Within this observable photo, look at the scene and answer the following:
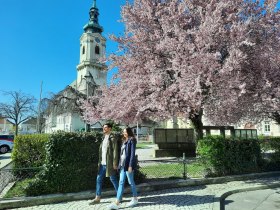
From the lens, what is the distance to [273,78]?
37.1 ft

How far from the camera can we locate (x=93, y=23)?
77438mm

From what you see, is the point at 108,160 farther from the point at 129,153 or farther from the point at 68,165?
the point at 68,165

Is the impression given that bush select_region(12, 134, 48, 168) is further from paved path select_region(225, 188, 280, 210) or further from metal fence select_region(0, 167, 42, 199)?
paved path select_region(225, 188, 280, 210)

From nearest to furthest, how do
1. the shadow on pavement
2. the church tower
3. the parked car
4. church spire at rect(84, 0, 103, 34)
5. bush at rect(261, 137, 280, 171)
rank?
the shadow on pavement
bush at rect(261, 137, 280, 171)
the parked car
the church tower
church spire at rect(84, 0, 103, 34)

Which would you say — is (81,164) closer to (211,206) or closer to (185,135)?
(211,206)

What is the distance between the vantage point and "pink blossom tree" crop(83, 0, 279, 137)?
33.5 ft

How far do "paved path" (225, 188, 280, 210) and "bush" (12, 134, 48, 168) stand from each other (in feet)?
21.8

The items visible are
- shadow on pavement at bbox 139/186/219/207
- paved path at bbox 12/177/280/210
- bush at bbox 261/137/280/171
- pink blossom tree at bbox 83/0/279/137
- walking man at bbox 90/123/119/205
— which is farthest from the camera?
bush at bbox 261/137/280/171

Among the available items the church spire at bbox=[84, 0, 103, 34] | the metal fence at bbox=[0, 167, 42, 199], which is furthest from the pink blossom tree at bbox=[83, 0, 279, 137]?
the church spire at bbox=[84, 0, 103, 34]

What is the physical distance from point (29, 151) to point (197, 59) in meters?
7.38

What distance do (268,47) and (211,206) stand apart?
8.02 meters

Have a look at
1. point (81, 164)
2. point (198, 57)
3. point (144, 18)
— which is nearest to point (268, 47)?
point (198, 57)

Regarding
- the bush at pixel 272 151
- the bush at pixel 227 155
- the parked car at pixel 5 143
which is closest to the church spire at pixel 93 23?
the parked car at pixel 5 143

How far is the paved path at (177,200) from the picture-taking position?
20.1 feet
